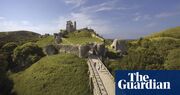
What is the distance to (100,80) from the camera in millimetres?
45312

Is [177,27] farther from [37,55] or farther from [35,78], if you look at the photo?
[35,78]

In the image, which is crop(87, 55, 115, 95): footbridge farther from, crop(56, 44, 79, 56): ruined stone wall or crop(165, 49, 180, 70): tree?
crop(165, 49, 180, 70): tree

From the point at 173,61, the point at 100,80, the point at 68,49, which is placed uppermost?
the point at 68,49

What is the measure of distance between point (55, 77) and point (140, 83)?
35.6 m

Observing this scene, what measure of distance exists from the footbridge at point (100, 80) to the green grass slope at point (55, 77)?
7.96ft

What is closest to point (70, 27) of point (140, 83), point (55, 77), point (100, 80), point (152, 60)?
point (55, 77)

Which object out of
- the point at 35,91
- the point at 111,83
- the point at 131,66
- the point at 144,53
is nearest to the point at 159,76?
the point at 111,83

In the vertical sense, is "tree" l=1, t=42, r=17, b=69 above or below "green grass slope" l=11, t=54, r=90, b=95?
above

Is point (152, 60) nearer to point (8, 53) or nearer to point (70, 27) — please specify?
point (8, 53)

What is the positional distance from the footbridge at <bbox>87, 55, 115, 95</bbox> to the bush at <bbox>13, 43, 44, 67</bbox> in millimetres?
15291

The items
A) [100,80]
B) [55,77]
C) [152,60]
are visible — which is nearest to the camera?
[100,80]

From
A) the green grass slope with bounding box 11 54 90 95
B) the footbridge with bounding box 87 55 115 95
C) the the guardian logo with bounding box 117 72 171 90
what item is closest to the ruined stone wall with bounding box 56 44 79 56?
the green grass slope with bounding box 11 54 90 95

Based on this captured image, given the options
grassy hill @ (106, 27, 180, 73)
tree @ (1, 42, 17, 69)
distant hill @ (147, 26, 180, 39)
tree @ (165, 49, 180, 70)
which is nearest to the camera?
tree @ (165, 49, 180, 70)

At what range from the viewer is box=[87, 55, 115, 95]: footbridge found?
3825 cm
